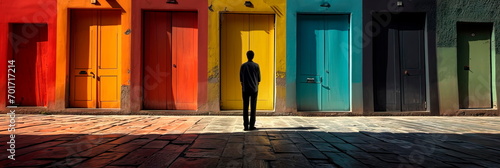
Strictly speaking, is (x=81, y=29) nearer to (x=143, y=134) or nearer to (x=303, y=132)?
(x=143, y=134)

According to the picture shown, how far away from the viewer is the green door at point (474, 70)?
28.2 feet

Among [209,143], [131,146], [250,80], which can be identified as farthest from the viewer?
[250,80]

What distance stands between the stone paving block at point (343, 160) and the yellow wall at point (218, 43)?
4.89 meters

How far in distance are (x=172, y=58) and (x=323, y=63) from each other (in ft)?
14.2

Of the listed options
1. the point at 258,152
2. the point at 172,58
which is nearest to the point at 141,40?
the point at 172,58

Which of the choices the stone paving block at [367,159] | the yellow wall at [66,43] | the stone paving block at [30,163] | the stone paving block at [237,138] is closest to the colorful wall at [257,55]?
the yellow wall at [66,43]

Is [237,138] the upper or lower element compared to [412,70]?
lower

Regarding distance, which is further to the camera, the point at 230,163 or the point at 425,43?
the point at 425,43

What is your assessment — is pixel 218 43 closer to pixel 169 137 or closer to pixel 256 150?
Answer: pixel 169 137

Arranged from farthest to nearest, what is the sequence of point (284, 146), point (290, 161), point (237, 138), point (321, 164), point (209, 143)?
point (237, 138), point (209, 143), point (284, 146), point (290, 161), point (321, 164)

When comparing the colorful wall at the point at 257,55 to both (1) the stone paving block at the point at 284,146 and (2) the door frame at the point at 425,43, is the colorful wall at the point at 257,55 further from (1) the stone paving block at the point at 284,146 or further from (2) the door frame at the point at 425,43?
(1) the stone paving block at the point at 284,146

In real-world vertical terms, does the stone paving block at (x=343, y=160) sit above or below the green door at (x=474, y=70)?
below

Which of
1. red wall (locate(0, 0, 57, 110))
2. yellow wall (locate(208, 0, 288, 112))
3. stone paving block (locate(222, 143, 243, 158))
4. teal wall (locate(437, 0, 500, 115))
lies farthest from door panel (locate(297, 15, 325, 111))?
red wall (locate(0, 0, 57, 110))

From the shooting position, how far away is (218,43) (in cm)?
827
